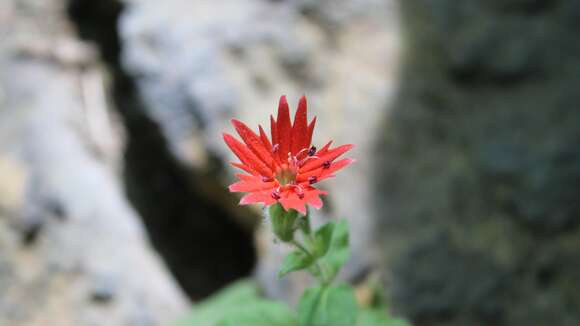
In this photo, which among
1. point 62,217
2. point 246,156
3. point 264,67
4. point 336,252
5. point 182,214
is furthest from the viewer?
point 182,214

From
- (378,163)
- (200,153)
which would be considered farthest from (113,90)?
(378,163)

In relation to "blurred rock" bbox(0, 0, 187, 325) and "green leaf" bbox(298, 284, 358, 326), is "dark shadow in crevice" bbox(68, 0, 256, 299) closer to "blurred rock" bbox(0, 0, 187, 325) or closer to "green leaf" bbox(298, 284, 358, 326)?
"blurred rock" bbox(0, 0, 187, 325)

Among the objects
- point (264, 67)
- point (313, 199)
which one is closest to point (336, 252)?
point (313, 199)

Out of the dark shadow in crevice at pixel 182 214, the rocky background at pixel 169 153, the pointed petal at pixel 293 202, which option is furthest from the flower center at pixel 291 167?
the dark shadow in crevice at pixel 182 214

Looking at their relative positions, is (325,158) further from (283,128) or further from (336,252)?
(336,252)

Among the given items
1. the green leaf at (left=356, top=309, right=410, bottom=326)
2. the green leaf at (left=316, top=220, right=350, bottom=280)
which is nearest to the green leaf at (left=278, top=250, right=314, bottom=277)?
the green leaf at (left=316, top=220, right=350, bottom=280)

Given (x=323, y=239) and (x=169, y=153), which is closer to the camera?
(x=323, y=239)

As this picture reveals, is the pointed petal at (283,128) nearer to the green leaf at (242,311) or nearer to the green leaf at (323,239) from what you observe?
the green leaf at (323,239)
